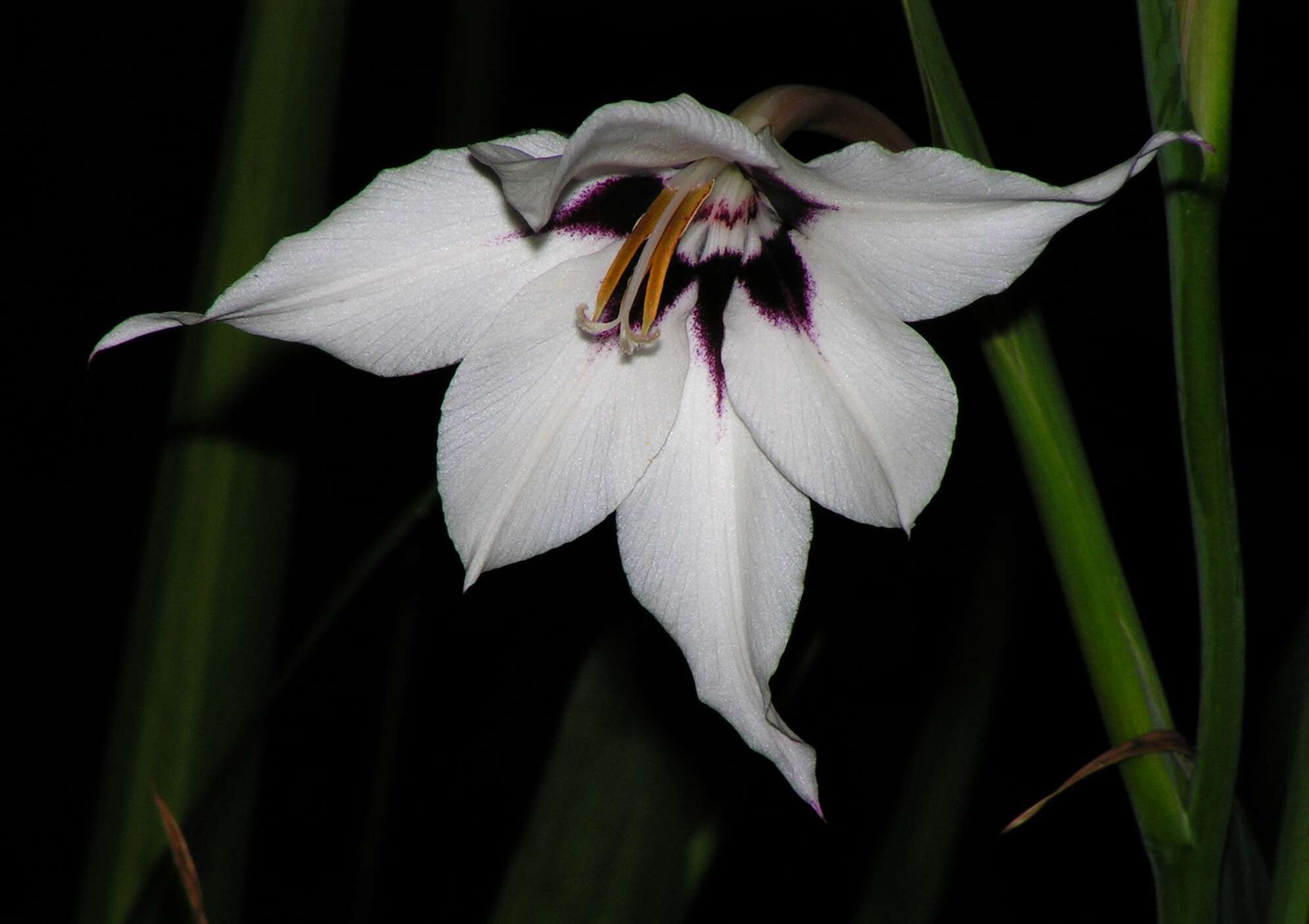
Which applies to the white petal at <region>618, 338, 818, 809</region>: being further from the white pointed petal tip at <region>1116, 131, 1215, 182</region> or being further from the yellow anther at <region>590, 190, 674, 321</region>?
the white pointed petal tip at <region>1116, 131, 1215, 182</region>

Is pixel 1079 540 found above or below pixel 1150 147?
below

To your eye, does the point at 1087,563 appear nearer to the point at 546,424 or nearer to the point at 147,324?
the point at 546,424

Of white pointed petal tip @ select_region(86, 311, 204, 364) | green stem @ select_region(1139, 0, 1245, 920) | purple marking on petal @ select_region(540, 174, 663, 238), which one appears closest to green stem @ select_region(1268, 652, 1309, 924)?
green stem @ select_region(1139, 0, 1245, 920)

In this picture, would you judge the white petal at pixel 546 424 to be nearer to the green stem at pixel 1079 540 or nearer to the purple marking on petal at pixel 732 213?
the purple marking on petal at pixel 732 213

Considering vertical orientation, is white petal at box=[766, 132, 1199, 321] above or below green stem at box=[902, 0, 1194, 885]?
above

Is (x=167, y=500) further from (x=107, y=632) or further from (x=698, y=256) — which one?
(x=107, y=632)

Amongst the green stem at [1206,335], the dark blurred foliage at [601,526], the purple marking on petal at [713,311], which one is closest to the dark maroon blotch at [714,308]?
the purple marking on petal at [713,311]

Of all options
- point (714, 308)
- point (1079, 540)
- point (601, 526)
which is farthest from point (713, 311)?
point (601, 526)
